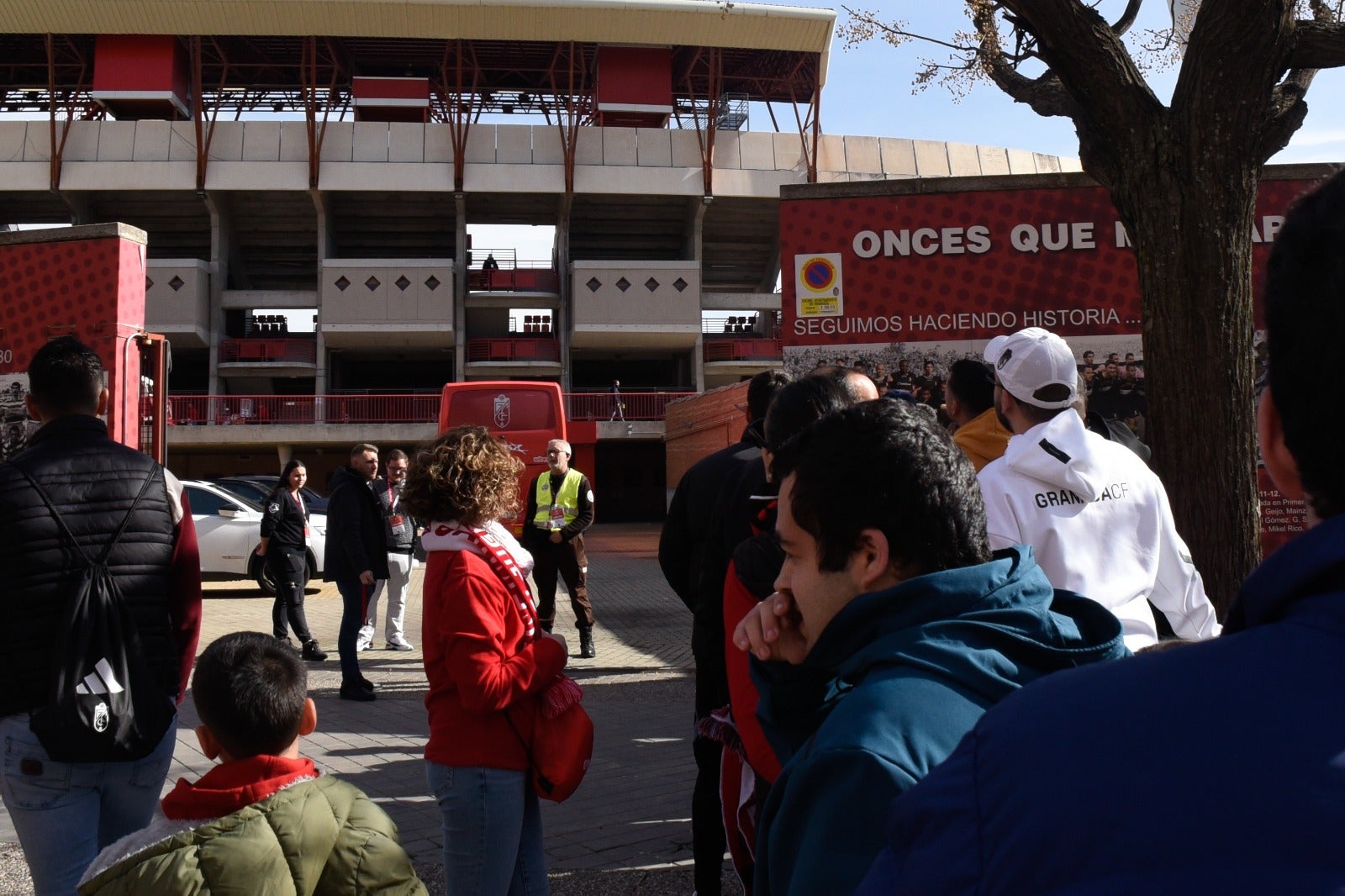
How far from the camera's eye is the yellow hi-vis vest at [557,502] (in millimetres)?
9391

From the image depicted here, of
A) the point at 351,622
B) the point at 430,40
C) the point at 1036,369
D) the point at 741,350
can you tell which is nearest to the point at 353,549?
the point at 351,622

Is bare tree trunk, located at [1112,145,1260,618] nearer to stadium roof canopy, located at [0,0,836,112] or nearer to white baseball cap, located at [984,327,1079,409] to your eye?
white baseball cap, located at [984,327,1079,409]

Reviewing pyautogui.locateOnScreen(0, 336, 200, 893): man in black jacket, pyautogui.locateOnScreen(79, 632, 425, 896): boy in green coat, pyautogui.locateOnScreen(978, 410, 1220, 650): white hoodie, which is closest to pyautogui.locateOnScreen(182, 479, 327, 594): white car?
pyautogui.locateOnScreen(0, 336, 200, 893): man in black jacket

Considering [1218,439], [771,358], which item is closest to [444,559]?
[1218,439]

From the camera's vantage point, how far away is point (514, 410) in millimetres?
17391

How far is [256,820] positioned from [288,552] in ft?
26.5

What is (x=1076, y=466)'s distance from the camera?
107 inches

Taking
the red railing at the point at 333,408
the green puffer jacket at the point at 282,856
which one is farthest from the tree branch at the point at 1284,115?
the red railing at the point at 333,408

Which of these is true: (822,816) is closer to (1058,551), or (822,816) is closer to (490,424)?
(1058,551)

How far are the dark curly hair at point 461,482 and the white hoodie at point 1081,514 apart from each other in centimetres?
133

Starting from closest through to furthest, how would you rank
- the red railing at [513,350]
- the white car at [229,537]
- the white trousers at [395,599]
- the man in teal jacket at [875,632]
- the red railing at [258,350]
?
1. the man in teal jacket at [875,632]
2. the white trousers at [395,599]
3. the white car at [229,537]
4. the red railing at [258,350]
5. the red railing at [513,350]

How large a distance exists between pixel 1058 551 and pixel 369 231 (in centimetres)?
4125

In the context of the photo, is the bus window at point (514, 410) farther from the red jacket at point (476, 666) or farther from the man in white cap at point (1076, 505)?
the man in white cap at point (1076, 505)

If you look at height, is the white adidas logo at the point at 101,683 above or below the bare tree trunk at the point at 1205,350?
below
